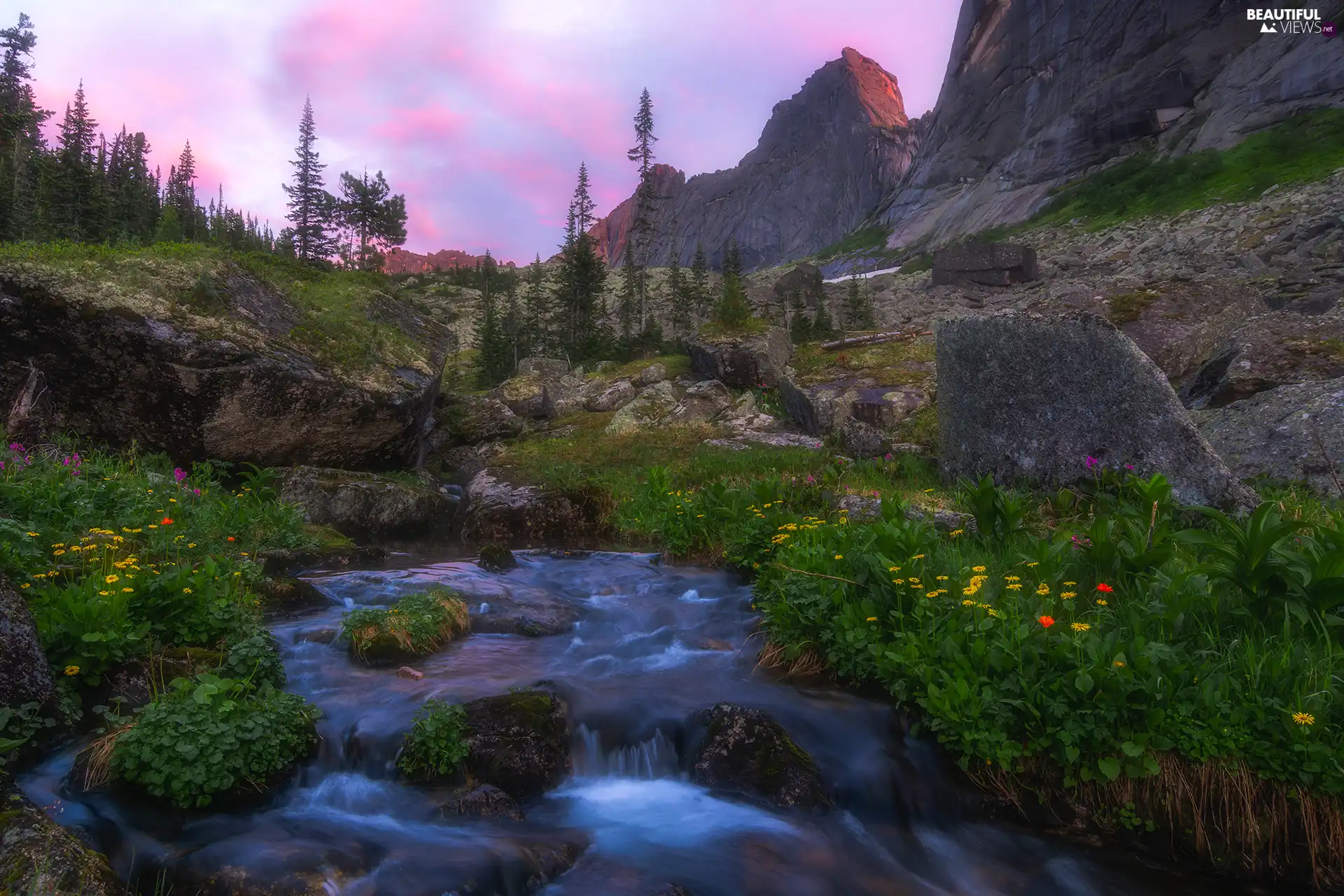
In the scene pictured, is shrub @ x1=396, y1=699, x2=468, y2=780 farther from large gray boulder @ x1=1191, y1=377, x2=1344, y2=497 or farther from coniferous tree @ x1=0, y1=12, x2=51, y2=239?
coniferous tree @ x1=0, y1=12, x2=51, y2=239

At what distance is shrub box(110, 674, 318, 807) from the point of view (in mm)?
4406

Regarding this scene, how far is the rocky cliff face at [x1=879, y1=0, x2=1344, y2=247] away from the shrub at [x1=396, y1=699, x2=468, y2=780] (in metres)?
73.9

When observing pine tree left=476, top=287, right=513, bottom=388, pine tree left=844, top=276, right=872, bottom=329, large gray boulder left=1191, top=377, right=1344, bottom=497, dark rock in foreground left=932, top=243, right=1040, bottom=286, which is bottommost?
large gray boulder left=1191, top=377, right=1344, bottom=497

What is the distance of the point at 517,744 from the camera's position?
5.28m

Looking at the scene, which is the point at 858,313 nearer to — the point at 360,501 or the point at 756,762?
the point at 360,501

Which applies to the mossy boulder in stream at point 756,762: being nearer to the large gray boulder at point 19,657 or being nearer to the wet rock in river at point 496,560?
the large gray boulder at point 19,657

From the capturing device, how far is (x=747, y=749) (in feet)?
17.7

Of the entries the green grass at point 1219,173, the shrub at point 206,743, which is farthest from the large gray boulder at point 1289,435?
the green grass at point 1219,173

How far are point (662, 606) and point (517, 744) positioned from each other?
4.11 m

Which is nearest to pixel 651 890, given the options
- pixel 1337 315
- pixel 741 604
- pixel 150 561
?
pixel 741 604

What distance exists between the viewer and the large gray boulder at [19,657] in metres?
4.48

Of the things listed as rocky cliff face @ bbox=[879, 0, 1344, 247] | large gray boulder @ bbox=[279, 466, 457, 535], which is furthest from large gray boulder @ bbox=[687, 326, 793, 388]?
rocky cliff face @ bbox=[879, 0, 1344, 247]

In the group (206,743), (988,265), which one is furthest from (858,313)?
(206,743)

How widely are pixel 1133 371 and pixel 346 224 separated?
185ft
